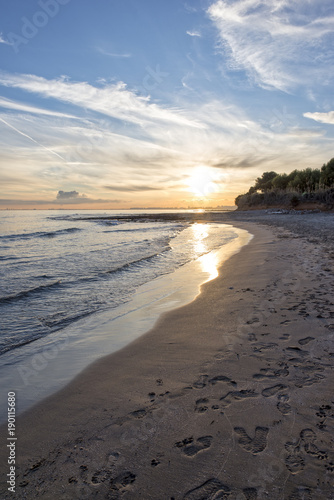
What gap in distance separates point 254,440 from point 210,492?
2.26ft

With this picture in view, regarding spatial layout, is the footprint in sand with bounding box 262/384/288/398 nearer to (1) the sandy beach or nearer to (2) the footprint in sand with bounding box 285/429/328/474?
(1) the sandy beach

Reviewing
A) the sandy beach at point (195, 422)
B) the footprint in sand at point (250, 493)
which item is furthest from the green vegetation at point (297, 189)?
the footprint in sand at point (250, 493)

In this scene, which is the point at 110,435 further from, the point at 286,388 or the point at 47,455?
the point at 286,388

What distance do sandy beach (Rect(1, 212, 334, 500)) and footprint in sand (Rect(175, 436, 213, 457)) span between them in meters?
0.01

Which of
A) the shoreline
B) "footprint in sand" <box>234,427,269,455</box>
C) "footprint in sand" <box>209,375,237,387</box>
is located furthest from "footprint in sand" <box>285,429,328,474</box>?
the shoreline

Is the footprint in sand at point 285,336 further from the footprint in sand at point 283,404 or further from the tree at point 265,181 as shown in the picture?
the tree at point 265,181

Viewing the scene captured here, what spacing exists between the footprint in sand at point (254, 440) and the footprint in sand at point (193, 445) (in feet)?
1.00

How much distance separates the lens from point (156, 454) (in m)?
2.46

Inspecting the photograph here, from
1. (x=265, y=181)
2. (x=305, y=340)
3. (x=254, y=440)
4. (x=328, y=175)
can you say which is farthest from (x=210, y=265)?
(x=265, y=181)

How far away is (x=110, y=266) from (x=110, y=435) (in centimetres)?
1083

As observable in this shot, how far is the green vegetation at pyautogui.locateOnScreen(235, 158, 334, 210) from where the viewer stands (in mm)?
73062

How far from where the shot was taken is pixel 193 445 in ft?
8.29

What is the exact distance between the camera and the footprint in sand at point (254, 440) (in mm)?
2432

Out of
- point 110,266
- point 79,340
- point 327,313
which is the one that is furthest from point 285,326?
point 110,266
